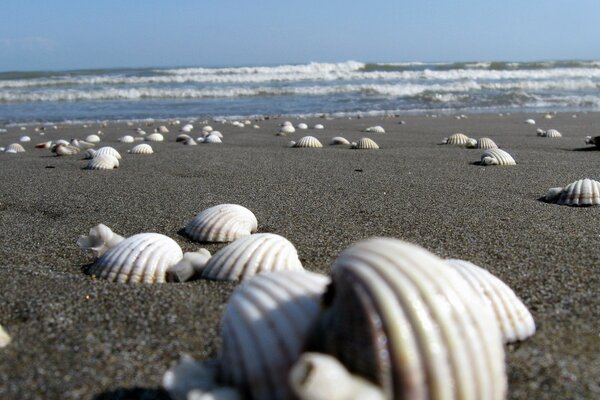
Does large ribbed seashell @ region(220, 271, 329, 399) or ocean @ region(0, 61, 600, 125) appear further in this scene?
ocean @ region(0, 61, 600, 125)

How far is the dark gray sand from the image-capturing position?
6.31ft

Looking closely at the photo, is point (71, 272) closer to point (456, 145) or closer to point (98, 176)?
point (98, 176)

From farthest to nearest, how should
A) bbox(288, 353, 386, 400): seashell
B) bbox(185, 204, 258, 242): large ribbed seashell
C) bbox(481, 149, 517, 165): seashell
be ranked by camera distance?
bbox(481, 149, 517, 165): seashell, bbox(185, 204, 258, 242): large ribbed seashell, bbox(288, 353, 386, 400): seashell

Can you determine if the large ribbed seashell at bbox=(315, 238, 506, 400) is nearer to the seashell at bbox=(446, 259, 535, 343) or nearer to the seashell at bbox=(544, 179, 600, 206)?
the seashell at bbox=(446, 259, 535, 343)

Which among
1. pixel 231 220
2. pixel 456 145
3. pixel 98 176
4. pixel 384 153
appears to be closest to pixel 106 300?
pixel 231 220

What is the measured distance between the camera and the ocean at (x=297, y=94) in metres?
17.6

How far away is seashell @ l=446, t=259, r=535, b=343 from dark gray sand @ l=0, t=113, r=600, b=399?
0.05m

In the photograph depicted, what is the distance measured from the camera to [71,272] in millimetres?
3045

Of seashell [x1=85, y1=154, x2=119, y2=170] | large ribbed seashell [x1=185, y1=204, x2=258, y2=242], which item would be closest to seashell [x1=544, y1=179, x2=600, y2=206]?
large ribbed seashell [x1=185, y1=204, x2=258, y2=242]

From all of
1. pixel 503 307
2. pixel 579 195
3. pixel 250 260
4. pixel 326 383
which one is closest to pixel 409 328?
pixel 326 383

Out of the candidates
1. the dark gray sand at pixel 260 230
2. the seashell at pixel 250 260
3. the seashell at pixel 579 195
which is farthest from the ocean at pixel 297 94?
the seashell at pixel 250 260

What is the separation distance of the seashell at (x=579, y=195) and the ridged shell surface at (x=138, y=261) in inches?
116

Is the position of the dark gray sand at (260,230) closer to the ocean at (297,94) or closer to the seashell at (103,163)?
the seashell at (103,163)

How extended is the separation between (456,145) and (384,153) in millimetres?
1532
